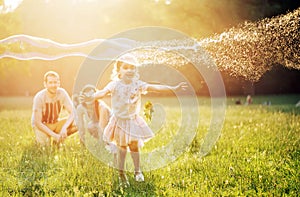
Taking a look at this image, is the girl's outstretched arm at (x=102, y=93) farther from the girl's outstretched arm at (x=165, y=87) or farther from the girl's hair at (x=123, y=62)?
the girl's outstretched arm at (x=165, y=87)

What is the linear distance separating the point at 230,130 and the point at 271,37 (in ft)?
9.39

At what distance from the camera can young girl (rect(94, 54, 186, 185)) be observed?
5.15 meters

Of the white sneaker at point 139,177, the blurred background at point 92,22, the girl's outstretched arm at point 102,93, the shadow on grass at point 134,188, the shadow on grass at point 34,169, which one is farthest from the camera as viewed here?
the blurred background at point 92,22

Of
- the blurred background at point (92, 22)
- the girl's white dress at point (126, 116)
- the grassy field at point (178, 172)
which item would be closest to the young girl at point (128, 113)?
the girl's white dress at point (126, 116)

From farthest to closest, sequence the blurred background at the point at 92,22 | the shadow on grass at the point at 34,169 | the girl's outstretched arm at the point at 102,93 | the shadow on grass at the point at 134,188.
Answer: the blurred background at the point at 92,22
the girl's outstretched arm at the point at 102,93
the shadow on grass at the point at 34,169
the shadow on grass at the point at 134,188

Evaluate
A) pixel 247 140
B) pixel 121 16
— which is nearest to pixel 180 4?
pixel 121 16

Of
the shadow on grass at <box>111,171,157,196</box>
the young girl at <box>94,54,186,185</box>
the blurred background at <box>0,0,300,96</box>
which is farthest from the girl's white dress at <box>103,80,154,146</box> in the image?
the blurred background at <box>0,0,300,96</box>

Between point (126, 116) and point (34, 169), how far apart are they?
159 cm

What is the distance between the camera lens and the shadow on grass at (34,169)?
4.88m

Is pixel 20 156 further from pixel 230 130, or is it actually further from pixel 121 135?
pixel 230 130

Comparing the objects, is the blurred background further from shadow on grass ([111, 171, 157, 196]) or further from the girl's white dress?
shadow on grass ([111, 171, 157, 196])

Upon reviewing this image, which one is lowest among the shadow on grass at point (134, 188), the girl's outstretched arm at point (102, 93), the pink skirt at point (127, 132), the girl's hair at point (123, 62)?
the shadow on grass at point (134, 188)

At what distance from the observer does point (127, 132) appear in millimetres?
5148

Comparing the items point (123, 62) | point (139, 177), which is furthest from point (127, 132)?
point (123, 62)
